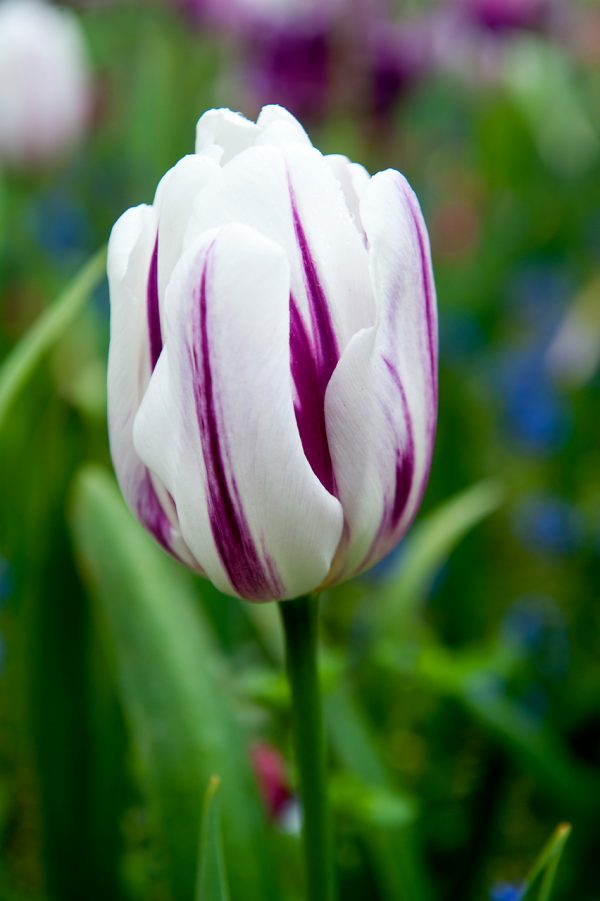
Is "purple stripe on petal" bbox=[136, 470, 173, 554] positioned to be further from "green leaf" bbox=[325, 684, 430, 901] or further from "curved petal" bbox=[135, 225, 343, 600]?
"green leaf" bbox=[325, 684, 430, 901]

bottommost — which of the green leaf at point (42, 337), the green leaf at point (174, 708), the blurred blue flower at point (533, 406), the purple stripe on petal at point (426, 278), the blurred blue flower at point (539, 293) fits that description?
the green leaf at point (174, 708)

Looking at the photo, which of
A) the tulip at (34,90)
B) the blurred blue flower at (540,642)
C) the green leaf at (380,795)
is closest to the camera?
the green leaf at (380,795)

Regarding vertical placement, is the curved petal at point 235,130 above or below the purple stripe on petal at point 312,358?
above

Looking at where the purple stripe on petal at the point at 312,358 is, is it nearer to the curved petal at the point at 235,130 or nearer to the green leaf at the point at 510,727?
the curved petal at the point at 235,130

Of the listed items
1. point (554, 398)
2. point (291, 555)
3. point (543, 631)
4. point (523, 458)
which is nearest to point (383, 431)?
point (291, 555)

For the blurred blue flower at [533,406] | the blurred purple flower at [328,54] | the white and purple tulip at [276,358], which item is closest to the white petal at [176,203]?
the white and purple tulip at [276,358]

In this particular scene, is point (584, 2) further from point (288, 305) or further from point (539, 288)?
point (288, 305)

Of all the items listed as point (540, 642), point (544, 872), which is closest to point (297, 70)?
point (540, 642)
